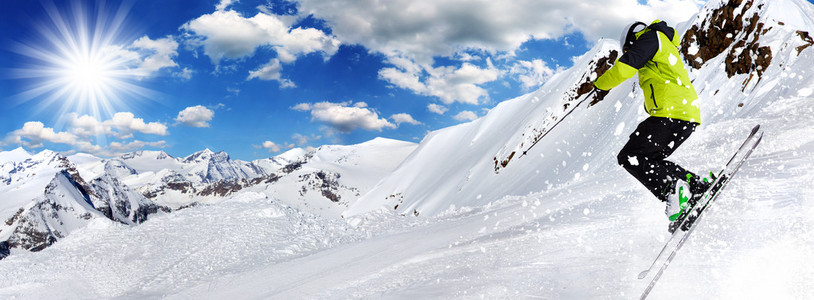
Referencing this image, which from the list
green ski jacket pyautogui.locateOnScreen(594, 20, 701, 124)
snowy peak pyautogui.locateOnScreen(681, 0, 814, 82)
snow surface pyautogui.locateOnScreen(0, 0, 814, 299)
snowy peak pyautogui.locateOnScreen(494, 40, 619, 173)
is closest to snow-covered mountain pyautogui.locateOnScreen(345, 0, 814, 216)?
snowy peak pyautogui.locateOnScreen(681, 0, 814, 82)

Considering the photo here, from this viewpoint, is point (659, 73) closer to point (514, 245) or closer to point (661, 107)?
point (661, 107)

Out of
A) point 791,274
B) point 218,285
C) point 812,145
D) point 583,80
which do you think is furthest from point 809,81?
point 583,80

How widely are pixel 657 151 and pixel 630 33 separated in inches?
61.1

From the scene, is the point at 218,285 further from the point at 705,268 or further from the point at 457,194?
the point at 457,194

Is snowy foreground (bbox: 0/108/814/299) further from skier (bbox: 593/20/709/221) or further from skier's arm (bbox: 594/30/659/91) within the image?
skier's arm (bbox: 594/30/659/91)

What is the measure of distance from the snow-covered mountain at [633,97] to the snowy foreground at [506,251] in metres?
4.51

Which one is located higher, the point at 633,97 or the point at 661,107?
the point at 633,97

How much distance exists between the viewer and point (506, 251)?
273 inches

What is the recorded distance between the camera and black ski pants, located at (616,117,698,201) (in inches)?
216

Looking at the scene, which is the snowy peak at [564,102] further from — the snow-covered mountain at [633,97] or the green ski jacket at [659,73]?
the green ski jacket at [659,73]

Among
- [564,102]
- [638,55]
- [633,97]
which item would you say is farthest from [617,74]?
[564,102]

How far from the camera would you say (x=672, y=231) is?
541cm

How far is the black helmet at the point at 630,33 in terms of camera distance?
5.40 m

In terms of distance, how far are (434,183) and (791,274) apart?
8914 cm
